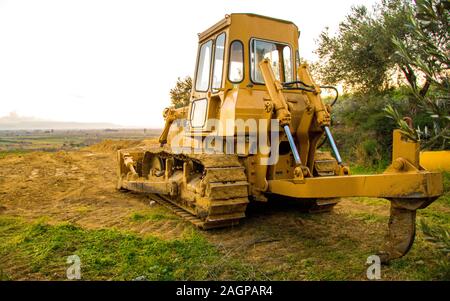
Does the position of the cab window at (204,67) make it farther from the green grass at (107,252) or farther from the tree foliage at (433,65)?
the tree foliage at (433,65)

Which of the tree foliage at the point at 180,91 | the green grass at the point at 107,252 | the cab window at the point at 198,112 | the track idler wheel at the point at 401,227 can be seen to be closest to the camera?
the track idler wheel at the point at 401,227

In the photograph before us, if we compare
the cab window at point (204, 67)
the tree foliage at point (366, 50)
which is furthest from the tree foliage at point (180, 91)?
the cab window at point (204, 67)

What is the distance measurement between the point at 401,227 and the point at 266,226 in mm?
2392

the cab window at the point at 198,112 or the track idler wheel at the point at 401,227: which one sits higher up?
the cab window at the point at 198,112

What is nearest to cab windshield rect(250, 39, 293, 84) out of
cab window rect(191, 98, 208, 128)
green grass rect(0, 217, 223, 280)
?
cab window rect(191, 98, 208, 128)

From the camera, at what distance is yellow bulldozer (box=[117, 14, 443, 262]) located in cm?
414

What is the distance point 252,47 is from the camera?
20.3ft

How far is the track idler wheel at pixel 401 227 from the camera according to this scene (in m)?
3.91

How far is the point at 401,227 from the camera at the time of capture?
3.99 m

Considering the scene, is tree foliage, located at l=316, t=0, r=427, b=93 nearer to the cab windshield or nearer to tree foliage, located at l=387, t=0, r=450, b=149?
the cab windshield

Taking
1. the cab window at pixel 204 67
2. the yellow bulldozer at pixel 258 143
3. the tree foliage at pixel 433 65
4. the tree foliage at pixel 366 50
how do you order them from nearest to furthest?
the tree foliage at pixel 433 65 → the yellow bulldozer at pixel 258 143 → the cab window at pixel 204 67 → the tree foliage at pixel 366 50

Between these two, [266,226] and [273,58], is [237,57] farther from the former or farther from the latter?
[266,226]

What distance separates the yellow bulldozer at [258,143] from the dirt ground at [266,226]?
352 millimetres
